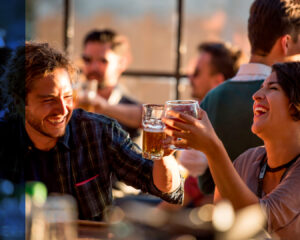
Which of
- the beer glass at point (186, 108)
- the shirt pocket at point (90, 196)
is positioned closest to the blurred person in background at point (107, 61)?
the shirt pocket at point (90, 196)

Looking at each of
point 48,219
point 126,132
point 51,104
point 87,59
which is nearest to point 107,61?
point 87,59

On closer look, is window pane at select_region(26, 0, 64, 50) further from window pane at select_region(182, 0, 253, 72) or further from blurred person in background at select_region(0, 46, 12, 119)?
blurred person in background at select_region(0, 46, 12, 119)

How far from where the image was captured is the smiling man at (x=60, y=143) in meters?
2.05

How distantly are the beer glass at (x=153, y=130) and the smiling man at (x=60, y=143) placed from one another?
0.30 meters

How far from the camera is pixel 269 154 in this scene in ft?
6.00

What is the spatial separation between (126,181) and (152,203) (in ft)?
3.49

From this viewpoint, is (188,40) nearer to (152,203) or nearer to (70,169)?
(152,203)

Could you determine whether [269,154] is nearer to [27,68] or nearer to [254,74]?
[254,74]

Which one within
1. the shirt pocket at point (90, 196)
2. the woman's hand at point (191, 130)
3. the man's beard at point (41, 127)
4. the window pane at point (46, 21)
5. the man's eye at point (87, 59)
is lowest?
the shirt pocket at point (90, 196)

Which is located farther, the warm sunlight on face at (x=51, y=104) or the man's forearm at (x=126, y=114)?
the man's forearm at (x=126, y=114)

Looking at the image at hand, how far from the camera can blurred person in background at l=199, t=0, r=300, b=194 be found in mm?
2184

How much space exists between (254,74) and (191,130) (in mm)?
795

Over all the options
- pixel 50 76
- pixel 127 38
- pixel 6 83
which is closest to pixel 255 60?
pixel 50 76

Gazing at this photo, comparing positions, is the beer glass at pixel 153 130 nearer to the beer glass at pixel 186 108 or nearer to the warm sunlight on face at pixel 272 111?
the beer glass at pixel 186 108
